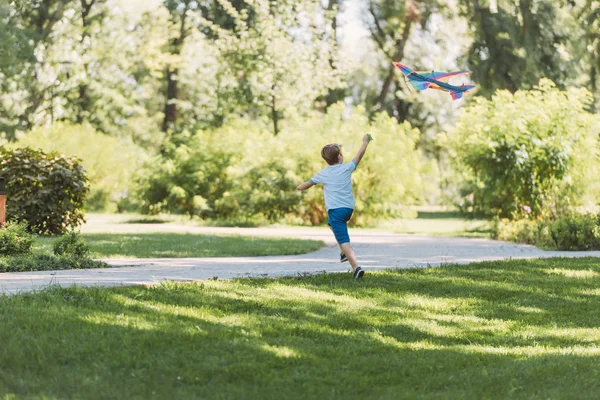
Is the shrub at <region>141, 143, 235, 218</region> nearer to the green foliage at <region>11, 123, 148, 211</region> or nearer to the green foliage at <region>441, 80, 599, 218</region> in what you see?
the green foliage at <region>11, 123, 148, 211</region>

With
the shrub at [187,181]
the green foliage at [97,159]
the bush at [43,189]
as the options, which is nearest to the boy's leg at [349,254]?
the bush at [43,189]

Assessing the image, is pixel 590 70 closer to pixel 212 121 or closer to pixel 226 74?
pixel 226 74

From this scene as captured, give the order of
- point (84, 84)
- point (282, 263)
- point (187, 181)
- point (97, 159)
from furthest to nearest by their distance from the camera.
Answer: point (84, 84)
point (97, 159)
point (187, 181)
point (282, 263)

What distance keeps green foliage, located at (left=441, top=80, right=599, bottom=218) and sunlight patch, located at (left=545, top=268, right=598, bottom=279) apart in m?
7.24

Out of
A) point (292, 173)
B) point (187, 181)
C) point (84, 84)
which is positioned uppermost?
point (84, 84)

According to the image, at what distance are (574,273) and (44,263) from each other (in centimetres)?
636

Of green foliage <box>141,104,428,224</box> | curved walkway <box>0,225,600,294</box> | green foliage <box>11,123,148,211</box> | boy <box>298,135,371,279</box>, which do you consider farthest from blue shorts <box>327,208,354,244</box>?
green foliage <box>11,123,148,211</box>

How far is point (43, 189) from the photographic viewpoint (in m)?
15.4

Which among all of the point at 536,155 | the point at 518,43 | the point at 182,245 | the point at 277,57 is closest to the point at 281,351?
the point at 182,245

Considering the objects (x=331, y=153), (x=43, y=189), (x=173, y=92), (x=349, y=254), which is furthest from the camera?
(x=173, y=92)

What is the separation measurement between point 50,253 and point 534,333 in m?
6.01

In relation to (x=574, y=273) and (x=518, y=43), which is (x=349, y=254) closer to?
(x=574, y=273)

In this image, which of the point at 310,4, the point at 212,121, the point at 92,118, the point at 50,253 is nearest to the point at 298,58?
the point at 310,4

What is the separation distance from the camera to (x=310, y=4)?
90.3ft
